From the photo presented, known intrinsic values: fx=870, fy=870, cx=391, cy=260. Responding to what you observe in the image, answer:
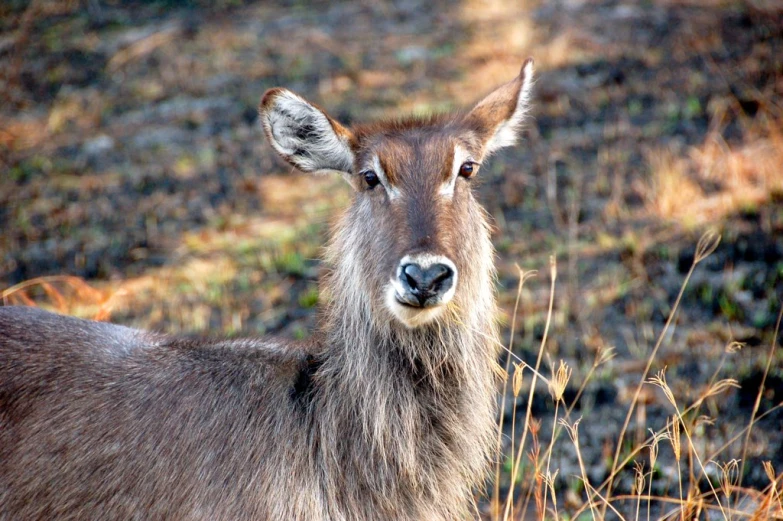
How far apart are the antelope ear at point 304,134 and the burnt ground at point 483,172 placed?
1.22 metres

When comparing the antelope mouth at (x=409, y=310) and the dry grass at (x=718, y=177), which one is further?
the dry grass at (x=718, y=177)

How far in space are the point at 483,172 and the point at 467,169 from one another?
3.95m

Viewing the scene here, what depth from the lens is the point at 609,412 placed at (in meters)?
5.18

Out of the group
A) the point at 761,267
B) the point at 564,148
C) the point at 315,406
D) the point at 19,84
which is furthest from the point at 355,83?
the point at 315,406

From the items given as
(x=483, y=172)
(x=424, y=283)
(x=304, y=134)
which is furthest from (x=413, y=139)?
(x=483, y=172)

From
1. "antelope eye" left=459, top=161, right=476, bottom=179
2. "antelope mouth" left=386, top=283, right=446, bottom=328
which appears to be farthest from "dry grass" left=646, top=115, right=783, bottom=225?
"antelope mouth" left=386, top=283, right=446, bottom=328

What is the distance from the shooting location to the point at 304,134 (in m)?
4.09

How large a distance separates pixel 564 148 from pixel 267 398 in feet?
17.4

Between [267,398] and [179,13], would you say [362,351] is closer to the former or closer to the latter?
[267,398]

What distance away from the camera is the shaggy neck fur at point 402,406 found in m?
3.56

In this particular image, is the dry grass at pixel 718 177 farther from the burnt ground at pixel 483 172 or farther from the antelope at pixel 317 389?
the antelope at pixel 317 389

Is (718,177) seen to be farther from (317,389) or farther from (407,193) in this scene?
(317,389)

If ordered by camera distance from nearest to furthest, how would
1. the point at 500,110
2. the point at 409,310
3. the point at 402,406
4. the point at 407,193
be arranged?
the point at 409,310
the point at 402,406
the point at 407,193
the point at 500,110

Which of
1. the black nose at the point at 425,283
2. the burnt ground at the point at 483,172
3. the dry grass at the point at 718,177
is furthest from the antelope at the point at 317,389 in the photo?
the dry grass at the point at 718,177
